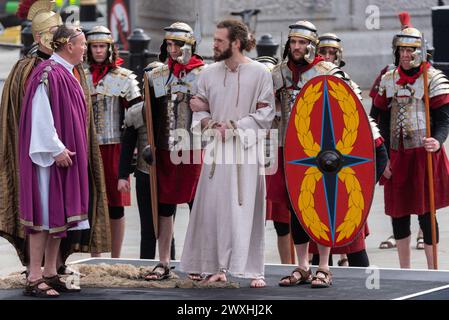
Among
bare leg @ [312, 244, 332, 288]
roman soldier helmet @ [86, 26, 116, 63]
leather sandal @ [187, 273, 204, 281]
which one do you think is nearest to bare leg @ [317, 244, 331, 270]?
bare leg @ [312, 244, 332, 288]

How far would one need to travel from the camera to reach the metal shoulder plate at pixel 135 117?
9.67 m

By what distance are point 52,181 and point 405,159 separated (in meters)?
2.64

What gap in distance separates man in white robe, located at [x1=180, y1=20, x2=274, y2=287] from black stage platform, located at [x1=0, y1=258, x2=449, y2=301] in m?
Answer: 0.20

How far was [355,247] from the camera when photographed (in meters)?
9.44

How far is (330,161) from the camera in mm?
8734

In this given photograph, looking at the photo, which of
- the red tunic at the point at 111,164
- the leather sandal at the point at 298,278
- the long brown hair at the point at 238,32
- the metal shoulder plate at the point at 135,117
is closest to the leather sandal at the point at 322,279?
the leather sandal at the point at 298,278

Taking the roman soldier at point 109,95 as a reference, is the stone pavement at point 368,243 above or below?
below

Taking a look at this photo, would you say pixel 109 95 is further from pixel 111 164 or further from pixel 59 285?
pixel 59 285

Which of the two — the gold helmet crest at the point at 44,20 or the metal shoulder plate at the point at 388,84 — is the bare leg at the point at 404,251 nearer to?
the metal shoulder plate at the point at 388,84

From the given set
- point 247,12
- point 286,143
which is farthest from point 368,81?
point 286,143

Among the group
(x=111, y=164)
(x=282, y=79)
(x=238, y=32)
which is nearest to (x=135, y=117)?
(x=111, y=164)

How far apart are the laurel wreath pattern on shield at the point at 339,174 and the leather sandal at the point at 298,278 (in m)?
0.24
